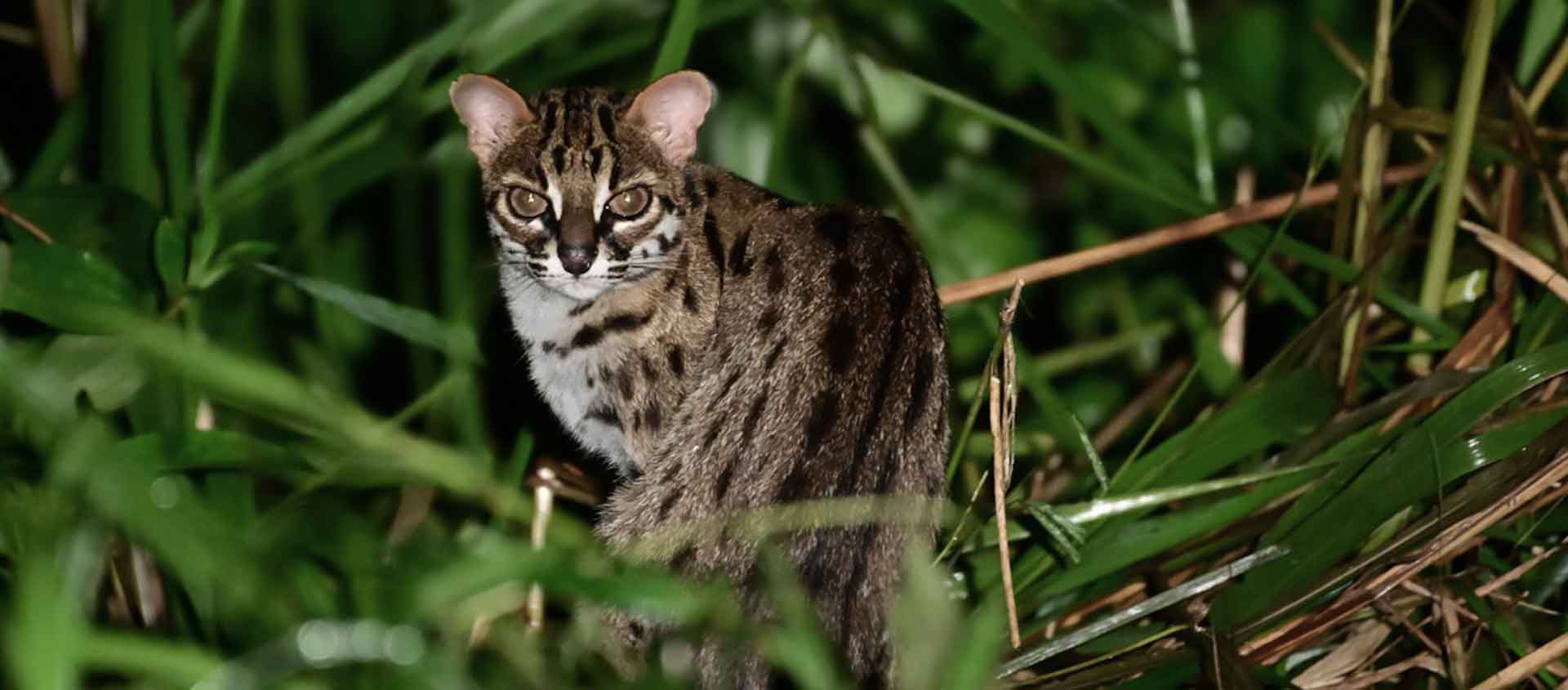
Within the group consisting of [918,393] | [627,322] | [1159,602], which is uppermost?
[627,322]

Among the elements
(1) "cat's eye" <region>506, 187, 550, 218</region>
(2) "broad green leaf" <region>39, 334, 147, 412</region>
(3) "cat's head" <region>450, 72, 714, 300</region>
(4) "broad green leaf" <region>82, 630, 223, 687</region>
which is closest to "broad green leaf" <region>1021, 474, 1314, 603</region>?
(3) "cat's head" <region>450, 72, 714, 300</region>

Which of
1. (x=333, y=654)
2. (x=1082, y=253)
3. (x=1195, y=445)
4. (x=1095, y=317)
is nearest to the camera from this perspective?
(x=333, y=654)

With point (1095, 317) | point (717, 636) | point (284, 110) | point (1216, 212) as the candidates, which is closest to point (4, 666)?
point (717, 636)

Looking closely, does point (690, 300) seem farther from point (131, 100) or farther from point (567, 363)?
point (131, 100)

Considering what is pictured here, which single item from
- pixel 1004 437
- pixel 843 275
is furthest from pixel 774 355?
pixel 1004 437

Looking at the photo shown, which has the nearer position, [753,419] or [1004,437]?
[1004,437]

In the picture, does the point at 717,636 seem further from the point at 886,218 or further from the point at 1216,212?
the point at 1216,212
